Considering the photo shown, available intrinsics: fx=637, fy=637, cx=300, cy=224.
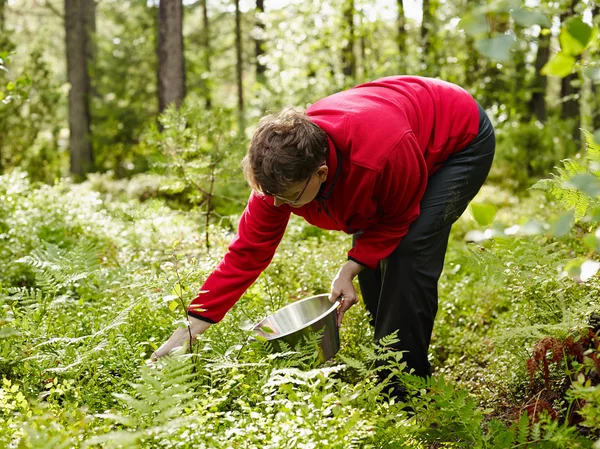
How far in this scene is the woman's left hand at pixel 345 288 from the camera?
3107 millimetres

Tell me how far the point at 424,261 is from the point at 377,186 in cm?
50

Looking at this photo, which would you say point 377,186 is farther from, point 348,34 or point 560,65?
point 348,34

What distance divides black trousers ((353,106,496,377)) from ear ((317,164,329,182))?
0.55 meters

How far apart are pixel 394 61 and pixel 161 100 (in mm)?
4561

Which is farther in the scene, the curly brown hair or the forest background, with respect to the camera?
the curly brown hair

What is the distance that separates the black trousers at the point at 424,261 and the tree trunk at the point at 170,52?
20.4ft

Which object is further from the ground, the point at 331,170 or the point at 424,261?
the point at 331,170

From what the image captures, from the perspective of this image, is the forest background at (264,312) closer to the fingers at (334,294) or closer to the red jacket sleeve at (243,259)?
the red jacket sleeve at (243,259)

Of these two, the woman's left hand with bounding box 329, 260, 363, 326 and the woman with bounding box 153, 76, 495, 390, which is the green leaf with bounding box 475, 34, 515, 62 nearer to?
the woman with bounding box 153, 76, 495, 390

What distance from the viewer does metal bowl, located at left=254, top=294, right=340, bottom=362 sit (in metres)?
2.88

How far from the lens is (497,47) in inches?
55.9

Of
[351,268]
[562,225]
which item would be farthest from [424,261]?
[562,225]

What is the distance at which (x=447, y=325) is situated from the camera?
4.20 meters

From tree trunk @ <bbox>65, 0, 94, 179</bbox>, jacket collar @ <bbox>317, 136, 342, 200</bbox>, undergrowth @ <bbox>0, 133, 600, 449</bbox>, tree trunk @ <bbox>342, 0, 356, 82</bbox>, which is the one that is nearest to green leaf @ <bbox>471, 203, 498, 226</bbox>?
undergrowth @ <bbox>0, 133, 600, 449</bbox>
